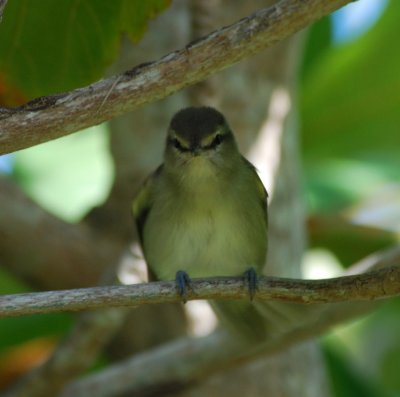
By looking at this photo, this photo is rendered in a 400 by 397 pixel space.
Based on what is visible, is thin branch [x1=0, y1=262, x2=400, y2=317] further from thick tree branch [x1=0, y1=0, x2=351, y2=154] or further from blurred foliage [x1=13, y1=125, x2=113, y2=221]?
blurred foliage [x1=13, y1=125, x2=113, y2=221]

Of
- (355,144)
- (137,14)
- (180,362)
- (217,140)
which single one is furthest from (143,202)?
(355,144)

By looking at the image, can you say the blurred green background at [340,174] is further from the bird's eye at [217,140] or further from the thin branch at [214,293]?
the thin branch at [214,293]

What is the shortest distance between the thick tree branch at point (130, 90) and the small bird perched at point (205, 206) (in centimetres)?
157

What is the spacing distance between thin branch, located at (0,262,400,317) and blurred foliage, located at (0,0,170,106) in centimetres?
78

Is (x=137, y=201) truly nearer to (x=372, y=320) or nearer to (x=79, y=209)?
(x=79, y=209)

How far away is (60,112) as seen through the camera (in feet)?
6.72

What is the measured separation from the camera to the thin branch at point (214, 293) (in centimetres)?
224

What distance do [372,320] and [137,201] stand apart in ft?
9.44

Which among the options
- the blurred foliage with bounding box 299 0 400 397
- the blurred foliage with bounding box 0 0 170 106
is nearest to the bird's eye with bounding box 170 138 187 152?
the blurred foliage with bounding box 0 0 170 106

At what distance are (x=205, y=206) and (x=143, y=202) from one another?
478mm

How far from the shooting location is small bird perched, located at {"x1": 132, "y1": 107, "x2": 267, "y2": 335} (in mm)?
3682

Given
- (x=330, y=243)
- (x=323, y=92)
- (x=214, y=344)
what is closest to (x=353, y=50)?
(x=323, y=92)

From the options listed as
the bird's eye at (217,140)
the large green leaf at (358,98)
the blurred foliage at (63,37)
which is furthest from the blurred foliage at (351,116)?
the blurred foliage at (63,37)

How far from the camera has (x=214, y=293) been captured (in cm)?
242
